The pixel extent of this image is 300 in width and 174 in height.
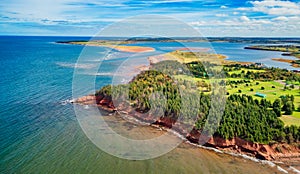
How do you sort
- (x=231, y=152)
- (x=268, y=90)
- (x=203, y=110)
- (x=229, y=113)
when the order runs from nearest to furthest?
1. (x=231, y=152)
2. (x=229, y=113)
3. (x=203, y=110)
4. (x=268, y=90)

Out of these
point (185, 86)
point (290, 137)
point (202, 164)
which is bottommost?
point (202, 164)

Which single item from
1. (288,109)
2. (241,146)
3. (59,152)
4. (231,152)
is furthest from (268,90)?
(59,152)

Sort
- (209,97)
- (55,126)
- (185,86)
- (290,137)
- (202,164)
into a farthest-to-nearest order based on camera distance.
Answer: (185,86)
(209,97)
(55,126)
(290,137)
(202,164)

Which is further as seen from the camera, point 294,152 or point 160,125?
point 160,125

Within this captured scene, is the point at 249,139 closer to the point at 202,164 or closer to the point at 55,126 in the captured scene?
the point at 202,164

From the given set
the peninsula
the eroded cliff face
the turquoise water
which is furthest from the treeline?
the turquoise water

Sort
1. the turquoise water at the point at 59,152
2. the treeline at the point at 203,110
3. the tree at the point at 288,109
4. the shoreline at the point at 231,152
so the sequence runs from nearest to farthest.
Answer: the turquoise water at the point at 59,152, the shoreline at the point at 231,152, the treeline at the point at 203,110, the tree at the point at 288,109

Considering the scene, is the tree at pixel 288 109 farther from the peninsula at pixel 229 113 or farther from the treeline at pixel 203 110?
the treeline at pixel 203 110

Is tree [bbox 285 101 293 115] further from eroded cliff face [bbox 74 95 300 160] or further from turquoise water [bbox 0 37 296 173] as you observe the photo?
turquoise water [bbox 0 37 296 173]

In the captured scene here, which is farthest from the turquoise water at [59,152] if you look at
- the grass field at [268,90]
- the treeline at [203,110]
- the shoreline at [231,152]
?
the grass field at [268,90]

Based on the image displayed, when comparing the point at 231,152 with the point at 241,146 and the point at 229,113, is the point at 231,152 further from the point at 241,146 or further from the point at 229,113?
the point at 229,113

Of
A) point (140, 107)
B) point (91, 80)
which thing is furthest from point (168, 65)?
point (140, 107)
